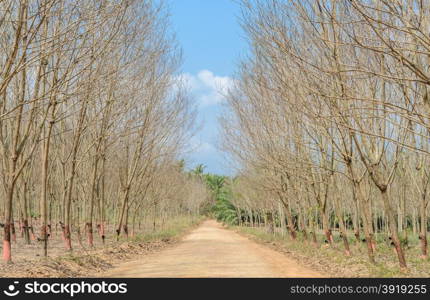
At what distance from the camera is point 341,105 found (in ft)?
36.3

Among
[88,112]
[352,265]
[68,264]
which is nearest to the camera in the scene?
[68,264]

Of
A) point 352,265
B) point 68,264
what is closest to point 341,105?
point 352,265

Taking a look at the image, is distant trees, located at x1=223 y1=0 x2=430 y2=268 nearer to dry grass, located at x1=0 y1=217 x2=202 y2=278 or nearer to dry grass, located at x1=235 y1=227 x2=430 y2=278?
dry grass, located at x1=235 y1=227 x2=430 y2=278

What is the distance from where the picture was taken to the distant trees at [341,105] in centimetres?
679

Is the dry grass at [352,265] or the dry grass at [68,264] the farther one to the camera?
the dry grass at [352,265]

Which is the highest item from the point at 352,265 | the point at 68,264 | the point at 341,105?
the point at 341,105

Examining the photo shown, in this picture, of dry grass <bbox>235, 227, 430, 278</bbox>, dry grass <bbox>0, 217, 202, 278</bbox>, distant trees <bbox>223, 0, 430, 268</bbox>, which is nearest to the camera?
distant trees <bbox>223, 0, 430, 268</bbox>

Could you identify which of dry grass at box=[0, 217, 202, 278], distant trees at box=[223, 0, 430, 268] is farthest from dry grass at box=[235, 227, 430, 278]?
dry grass at box=[0, 217, 202, 278]

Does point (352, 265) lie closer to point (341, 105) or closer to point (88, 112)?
point (341, 105)

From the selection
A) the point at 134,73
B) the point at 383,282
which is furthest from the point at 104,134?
the point at 383,282

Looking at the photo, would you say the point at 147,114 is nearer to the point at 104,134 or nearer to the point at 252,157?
the point at 104,134

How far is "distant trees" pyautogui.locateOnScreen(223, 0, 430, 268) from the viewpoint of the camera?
6793 millimetres

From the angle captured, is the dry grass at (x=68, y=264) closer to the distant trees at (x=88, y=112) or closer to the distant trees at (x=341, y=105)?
the distant trees at (x=88, y=112)

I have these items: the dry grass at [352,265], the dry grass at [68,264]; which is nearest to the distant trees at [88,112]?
the dry grass at [68,264]
